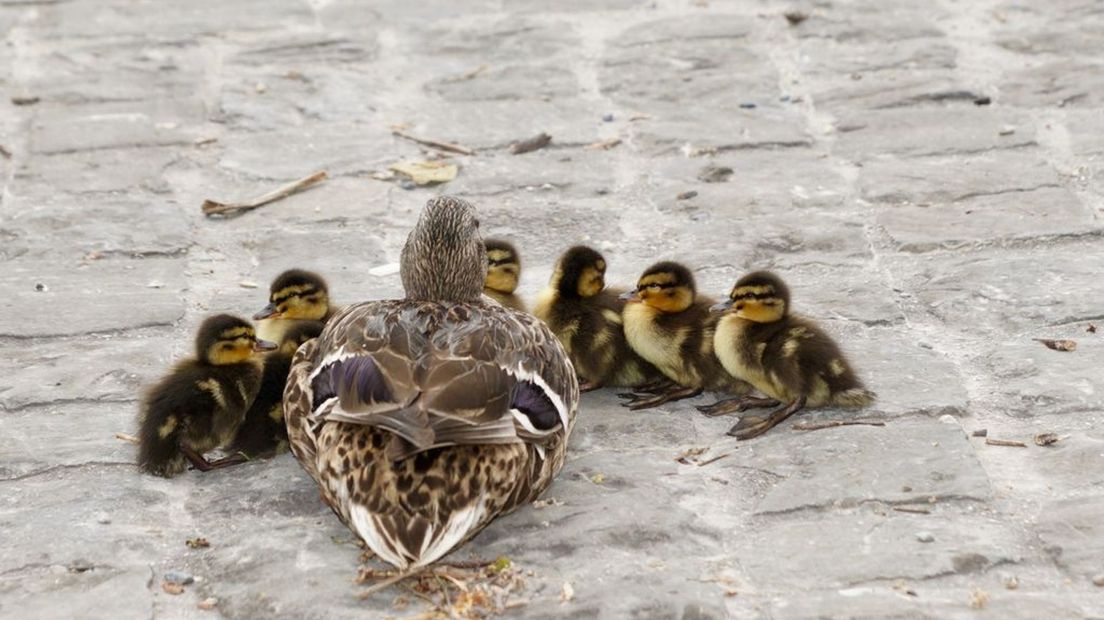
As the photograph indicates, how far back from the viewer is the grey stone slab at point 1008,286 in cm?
686

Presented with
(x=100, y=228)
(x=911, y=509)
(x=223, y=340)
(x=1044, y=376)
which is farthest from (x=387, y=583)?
(x=100, y=228)

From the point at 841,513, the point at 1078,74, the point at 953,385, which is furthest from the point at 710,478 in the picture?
the point at 1078,74

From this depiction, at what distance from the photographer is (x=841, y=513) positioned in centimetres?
550

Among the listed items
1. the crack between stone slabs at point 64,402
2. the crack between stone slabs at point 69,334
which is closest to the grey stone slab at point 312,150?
the crack between stone slabs at point 69,334

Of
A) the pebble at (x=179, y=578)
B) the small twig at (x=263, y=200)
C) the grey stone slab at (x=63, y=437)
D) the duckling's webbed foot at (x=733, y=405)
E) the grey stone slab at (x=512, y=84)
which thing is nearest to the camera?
the pebble at (x=179, y=578)

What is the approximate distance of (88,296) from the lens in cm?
734

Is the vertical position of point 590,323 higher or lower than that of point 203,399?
higher

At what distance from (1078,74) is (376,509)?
5.35 m

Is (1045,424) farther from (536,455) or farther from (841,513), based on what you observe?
(536,455)

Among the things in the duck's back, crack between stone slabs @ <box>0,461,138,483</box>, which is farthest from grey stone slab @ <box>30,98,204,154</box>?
the duck's back

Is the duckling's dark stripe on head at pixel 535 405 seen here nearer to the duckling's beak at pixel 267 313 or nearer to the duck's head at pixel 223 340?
the duck's head at pixel 223 340

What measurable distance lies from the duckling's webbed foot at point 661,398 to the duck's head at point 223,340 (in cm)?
138

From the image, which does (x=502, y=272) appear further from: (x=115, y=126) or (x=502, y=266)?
(x=115, y=126)

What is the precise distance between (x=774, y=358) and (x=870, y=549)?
47.0 inches
